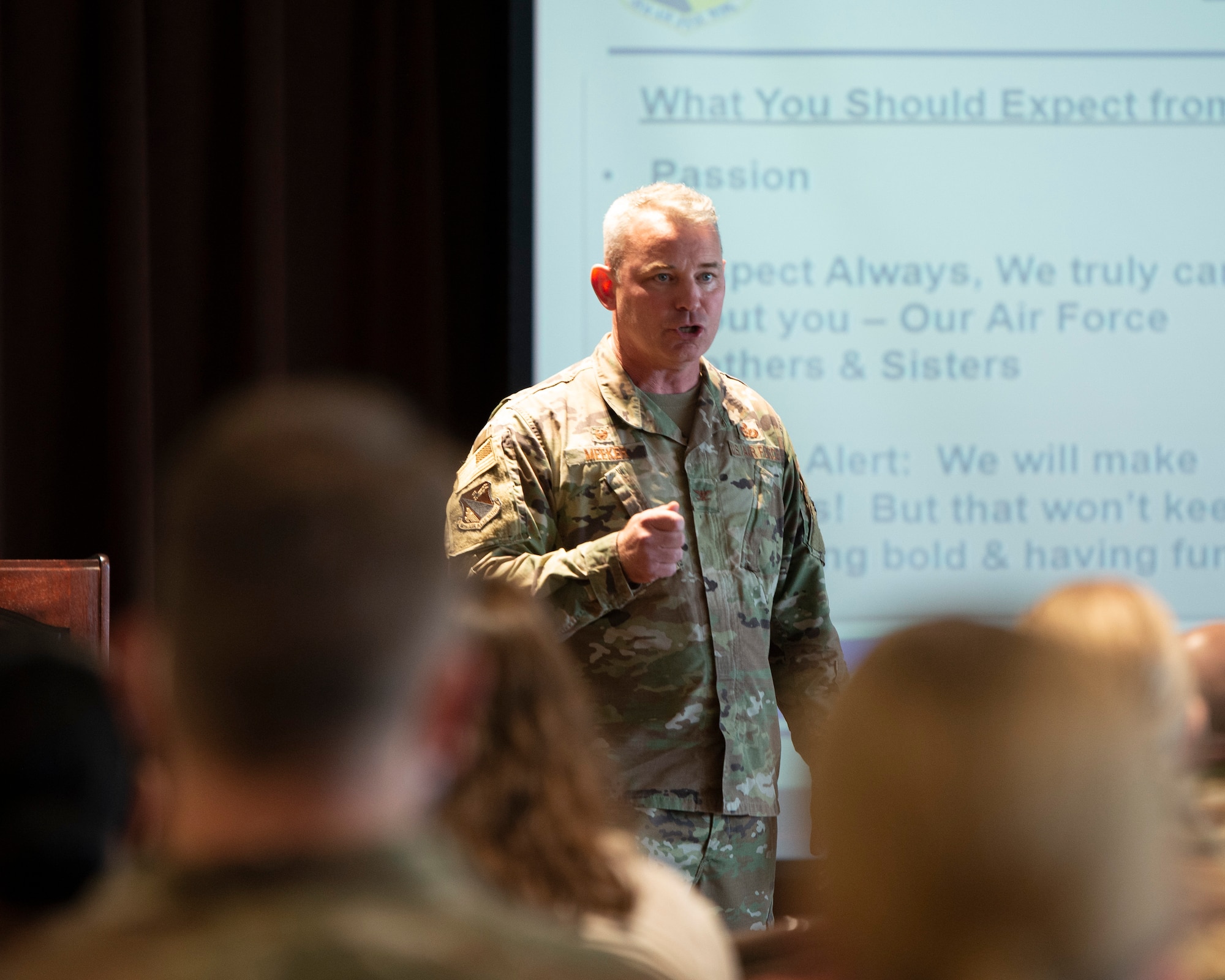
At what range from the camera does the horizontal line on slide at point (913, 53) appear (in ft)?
11.1

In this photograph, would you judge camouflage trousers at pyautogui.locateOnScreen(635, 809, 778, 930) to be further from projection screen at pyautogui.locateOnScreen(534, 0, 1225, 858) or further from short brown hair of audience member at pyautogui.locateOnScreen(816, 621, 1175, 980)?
short brown hair of audience member at pyautogui.locateOnScreen(816, 621, 1175, 980)

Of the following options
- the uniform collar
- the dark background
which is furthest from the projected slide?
the uniform collar

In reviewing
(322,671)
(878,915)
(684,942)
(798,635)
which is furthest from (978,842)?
(798,635)

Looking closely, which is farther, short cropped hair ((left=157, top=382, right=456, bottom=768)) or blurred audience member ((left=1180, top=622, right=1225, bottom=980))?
blurred audience member ((left=1180, top=622, right=1225, bottom=980))

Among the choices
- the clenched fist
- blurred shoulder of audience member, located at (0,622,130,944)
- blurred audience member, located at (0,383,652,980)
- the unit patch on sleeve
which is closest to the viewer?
blurred audience member, located at (0,383,652,980)

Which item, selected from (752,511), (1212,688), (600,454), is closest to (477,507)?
(600,454)

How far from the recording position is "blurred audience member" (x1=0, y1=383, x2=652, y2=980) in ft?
1.82

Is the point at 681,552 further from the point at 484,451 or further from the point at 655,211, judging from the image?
the point at 655,211

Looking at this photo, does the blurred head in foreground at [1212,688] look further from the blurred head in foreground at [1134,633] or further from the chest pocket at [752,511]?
the chest pocket at [752,511]

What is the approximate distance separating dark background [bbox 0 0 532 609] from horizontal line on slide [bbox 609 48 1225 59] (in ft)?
1.23

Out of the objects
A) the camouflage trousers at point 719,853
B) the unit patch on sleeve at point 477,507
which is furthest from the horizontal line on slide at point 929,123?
the camouflage trousers at point 719,853

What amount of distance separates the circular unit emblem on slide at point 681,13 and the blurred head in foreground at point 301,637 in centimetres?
293

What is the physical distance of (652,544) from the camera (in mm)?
2031

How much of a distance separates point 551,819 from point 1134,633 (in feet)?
1.54
